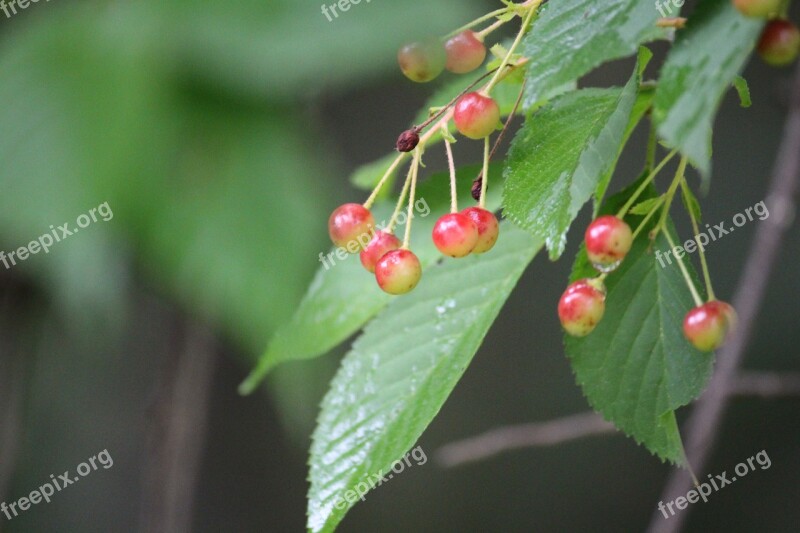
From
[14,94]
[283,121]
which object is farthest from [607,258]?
[14,94]

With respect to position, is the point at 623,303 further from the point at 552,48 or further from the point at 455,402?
the point at 455,402

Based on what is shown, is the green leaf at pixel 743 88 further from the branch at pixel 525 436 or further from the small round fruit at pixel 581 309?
the branch at pixel 525 436

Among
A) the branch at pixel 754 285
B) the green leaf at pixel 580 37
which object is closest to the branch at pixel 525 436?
the branch at pixel 754 285

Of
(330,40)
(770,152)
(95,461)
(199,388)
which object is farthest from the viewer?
(95,461)

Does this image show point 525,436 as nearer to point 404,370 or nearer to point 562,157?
point 404,370

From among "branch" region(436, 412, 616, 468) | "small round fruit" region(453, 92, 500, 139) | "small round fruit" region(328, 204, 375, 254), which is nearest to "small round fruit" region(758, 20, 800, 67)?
"small round fruit" region(453, 92, 500, 139)

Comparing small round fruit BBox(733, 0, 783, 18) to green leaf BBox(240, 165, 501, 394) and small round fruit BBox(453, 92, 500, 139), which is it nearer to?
small round fruit BBox(453, 92, 500, 139)

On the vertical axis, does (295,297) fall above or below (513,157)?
below
